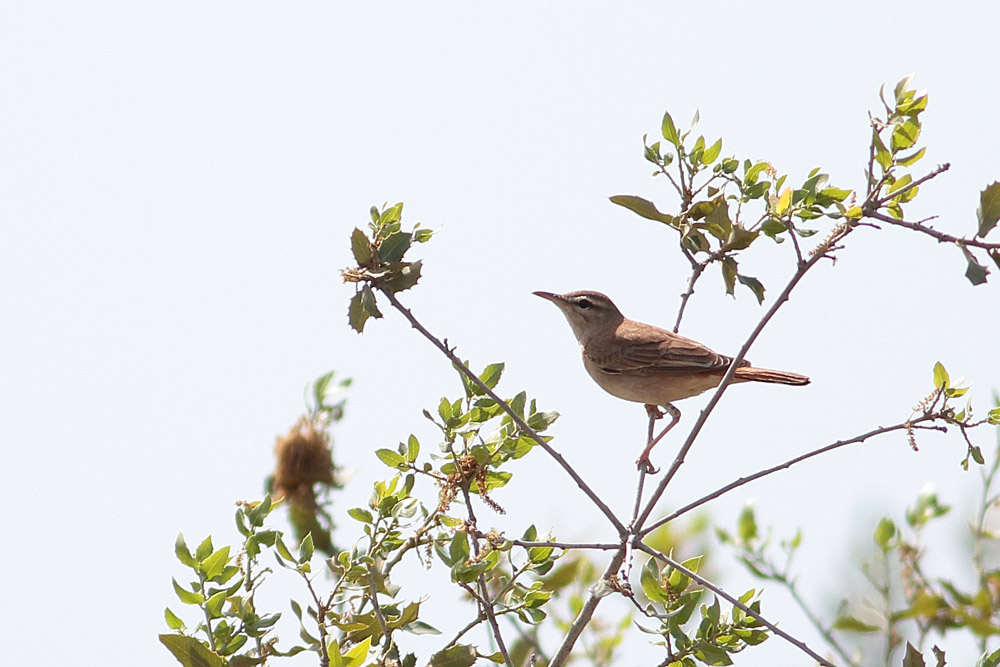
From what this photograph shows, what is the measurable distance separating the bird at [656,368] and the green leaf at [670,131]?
204 cm

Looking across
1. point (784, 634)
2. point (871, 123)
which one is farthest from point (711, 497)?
point (871, 123)

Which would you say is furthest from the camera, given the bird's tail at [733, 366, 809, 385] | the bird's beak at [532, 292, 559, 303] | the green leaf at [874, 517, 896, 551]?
the bird's beak at [532, 292, 559, 303]

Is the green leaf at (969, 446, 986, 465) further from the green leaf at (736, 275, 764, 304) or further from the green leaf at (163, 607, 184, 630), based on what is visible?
the green leaf at (163, 607, 184, 630)

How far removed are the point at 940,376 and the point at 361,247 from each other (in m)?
1.84

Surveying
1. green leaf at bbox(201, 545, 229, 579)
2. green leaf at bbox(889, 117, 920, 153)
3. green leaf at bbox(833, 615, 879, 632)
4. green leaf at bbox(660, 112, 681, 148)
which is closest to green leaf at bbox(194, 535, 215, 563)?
green leaf at bbox(201, 545, 229, 579)

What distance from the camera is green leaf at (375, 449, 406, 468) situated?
3383mm

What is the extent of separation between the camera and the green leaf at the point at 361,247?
10.2 feet

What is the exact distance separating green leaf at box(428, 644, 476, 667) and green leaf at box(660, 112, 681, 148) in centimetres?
180

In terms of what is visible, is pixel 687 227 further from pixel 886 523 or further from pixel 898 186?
pixel 886 523

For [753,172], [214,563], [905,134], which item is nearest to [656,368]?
[753,172]

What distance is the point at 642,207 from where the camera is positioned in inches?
137

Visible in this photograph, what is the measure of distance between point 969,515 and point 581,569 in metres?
1.76

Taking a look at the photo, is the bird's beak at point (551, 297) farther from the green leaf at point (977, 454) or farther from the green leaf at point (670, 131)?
the green leaf at point (977, 454)

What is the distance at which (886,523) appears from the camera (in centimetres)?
476
